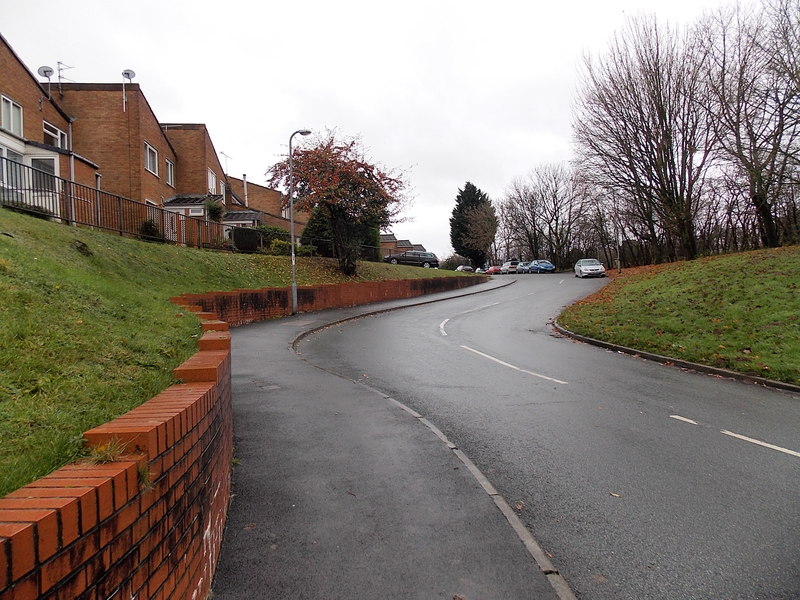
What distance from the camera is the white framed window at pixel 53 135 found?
25.8 metres

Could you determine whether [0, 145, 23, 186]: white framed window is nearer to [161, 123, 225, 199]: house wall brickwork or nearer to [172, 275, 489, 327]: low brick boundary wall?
[172, 275, 489, 327]: low brick boundary wall

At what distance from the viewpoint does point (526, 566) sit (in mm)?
3275

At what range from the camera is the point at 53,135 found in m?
26.3

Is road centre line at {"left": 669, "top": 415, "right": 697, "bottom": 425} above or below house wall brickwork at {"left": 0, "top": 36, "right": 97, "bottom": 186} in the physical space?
below

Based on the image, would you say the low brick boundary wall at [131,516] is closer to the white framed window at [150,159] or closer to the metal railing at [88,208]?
the metal railing at [88,208]

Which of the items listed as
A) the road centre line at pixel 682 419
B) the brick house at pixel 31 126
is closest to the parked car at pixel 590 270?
the brick house at pixel 31 126

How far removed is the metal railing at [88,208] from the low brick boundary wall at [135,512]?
1242 cm

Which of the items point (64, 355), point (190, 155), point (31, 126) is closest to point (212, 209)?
point (31, 126)

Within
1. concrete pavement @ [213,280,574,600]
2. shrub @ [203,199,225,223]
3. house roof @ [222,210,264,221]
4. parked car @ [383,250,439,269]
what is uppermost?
house roof @ [222,210,264,221]

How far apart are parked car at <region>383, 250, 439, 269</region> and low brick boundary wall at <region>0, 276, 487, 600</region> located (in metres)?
44.4

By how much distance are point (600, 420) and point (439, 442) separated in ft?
7.66

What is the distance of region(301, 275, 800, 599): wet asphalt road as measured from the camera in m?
3.30

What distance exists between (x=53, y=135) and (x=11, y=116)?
3.49 meters

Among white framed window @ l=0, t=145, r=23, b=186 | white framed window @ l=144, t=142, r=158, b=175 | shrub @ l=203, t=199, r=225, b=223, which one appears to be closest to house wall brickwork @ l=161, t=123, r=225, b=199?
white framed window @ l=144, t=142, r=158, b=175
